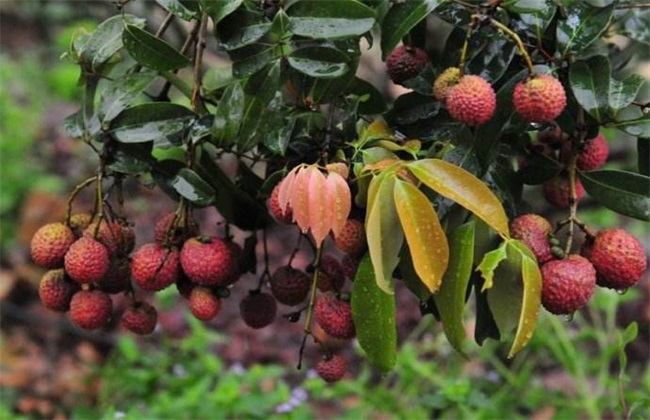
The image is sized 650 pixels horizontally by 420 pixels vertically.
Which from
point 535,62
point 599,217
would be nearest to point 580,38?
point 535,62

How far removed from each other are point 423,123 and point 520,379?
0.90 meters

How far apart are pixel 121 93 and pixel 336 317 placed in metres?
0.30

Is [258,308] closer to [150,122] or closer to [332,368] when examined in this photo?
[332,368]

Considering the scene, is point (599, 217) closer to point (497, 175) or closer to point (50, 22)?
point (497, 175)

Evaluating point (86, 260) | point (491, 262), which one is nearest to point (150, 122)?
point (86, 260)

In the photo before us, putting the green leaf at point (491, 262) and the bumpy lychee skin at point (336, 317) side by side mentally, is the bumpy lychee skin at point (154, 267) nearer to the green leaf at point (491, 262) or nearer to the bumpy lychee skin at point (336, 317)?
the bumpy lychee skin at point (336, 317)

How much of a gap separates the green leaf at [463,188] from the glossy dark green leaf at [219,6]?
217 mm

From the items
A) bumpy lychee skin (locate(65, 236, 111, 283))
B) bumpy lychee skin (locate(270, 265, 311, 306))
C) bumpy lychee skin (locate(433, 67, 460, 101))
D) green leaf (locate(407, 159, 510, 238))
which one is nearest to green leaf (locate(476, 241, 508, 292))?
green leaf (locate(407, 159, 510, 238))

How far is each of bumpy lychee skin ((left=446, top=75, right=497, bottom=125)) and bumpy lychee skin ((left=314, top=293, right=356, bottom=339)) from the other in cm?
21

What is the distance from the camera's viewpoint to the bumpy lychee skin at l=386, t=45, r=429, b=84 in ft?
2.94

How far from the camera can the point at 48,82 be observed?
3.88 m

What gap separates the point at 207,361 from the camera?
1.75 meters

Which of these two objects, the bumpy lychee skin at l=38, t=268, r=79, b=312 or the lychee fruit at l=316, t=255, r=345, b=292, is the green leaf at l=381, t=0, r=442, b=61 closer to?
the lychee fruit at l=316, t=255, r=345, b=292

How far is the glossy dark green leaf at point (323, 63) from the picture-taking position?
0.84 meters
